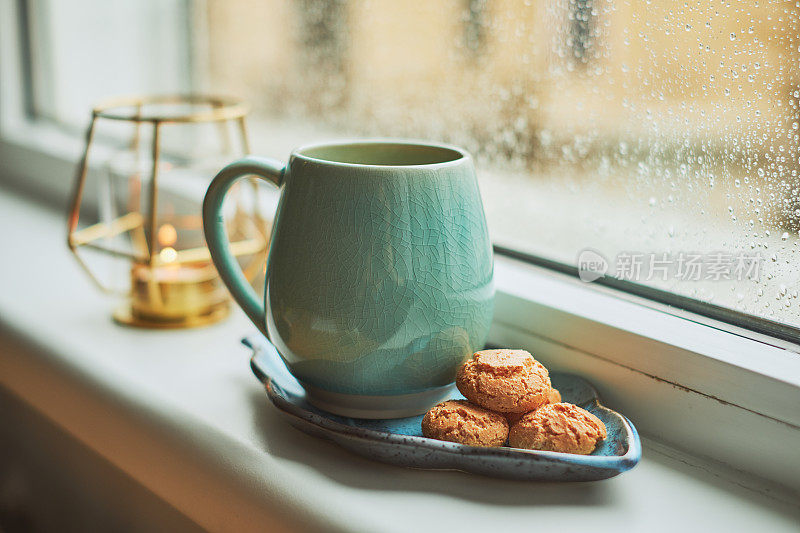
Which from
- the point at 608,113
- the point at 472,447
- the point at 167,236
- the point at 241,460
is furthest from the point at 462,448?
the point at 167,236

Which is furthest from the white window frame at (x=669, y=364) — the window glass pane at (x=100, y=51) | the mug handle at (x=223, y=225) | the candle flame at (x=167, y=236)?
the window glass pane at (x=100, y=51)

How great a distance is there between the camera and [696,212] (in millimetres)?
412

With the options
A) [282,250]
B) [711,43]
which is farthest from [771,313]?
[282,250]

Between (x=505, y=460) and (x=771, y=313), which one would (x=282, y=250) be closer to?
(x=505, y=460)

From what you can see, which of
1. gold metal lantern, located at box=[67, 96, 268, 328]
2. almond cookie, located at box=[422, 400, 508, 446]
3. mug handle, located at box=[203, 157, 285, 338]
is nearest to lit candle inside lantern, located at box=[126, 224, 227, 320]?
gold metal lantern, located at box=[67, 96, 268, 328]

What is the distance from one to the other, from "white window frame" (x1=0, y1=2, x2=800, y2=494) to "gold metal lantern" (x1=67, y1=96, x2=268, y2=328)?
0.73 ft

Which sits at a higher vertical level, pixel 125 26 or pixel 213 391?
pixel 125 26

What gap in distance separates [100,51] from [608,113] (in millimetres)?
656

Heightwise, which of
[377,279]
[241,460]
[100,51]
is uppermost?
[100,51]

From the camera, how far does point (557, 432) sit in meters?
0.34

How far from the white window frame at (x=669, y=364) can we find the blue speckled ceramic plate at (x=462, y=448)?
28mm

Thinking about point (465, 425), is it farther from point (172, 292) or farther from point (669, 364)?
point (172, 292)

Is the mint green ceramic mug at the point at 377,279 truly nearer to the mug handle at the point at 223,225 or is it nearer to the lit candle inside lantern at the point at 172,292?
the mug handle at the point at 223,225

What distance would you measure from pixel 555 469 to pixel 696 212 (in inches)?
6.9
